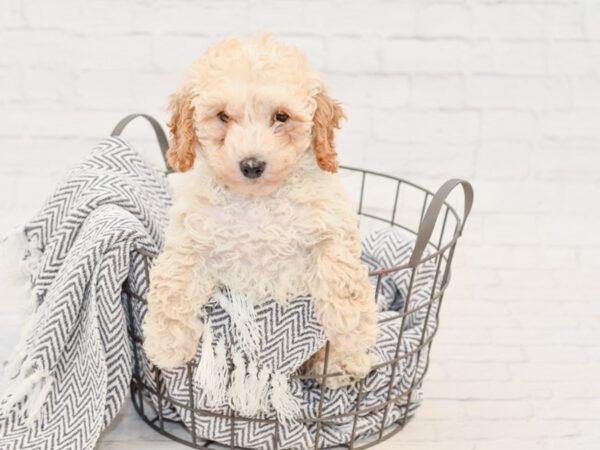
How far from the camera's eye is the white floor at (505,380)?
1478 millimetres

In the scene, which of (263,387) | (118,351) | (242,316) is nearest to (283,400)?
(263,387)

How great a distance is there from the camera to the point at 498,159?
2104 millimetres

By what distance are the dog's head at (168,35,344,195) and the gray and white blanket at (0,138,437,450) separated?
20cm

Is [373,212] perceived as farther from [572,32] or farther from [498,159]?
[572,32]

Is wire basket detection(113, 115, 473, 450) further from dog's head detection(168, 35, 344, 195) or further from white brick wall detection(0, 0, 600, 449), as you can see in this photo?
white brick wall detection(0, 0, 600, 449)

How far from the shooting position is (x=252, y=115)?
1.17m

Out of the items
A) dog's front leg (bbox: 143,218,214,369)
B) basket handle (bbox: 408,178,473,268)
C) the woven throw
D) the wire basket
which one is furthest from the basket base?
basket handle (bbox: 408,178,473,268)

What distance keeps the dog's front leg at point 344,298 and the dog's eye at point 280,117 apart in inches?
7.5

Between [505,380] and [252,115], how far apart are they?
2.60ft

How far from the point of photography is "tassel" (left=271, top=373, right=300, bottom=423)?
4.30ft

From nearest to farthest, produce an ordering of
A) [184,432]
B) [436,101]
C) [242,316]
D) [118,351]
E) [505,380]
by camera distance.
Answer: [242,316] < [118,351] < [184,432] < [505,380] < [436,101]

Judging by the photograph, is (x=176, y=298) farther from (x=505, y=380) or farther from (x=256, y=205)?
(x=505, y=380)

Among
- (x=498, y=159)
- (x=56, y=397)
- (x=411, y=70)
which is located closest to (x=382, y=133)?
(x=411, y=70)

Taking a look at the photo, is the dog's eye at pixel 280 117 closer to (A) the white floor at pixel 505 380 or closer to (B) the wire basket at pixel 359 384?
(B) the wire basket at pixel 359 384
